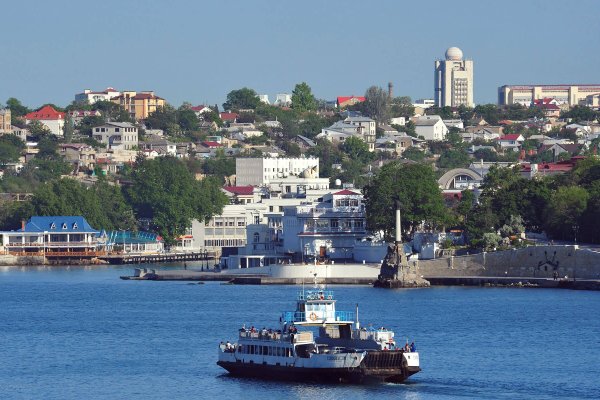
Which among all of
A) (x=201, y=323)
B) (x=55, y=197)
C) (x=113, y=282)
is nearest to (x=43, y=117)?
(x=55, y=197)

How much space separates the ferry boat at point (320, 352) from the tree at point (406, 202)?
41.4 metres

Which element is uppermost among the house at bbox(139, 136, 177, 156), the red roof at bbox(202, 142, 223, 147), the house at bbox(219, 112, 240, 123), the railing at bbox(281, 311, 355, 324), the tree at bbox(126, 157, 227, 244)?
the house at bbox(219, 112, 240, 123)

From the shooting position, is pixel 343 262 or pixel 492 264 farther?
pixel 343 262

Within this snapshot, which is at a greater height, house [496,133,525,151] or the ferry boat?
Result: house [496,133,525,151]

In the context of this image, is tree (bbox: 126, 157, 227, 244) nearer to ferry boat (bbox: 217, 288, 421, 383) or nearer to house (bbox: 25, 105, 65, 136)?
house (bbox: 25, 105, 65, 136)

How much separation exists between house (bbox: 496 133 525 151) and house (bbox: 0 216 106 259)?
2735 inches

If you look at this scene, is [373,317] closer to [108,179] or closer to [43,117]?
[108,179]

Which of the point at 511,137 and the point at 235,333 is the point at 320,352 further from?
the point at 511,137

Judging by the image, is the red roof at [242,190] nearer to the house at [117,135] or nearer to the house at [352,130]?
the house at [117,135]

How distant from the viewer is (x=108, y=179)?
150375mm

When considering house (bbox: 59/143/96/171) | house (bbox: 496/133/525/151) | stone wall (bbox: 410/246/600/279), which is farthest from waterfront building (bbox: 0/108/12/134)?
stone wall (bbox: 410/246/600/279)

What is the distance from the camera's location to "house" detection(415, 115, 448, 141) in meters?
191

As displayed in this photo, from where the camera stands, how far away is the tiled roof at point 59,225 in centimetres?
11850

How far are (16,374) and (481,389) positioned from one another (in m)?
13.3
